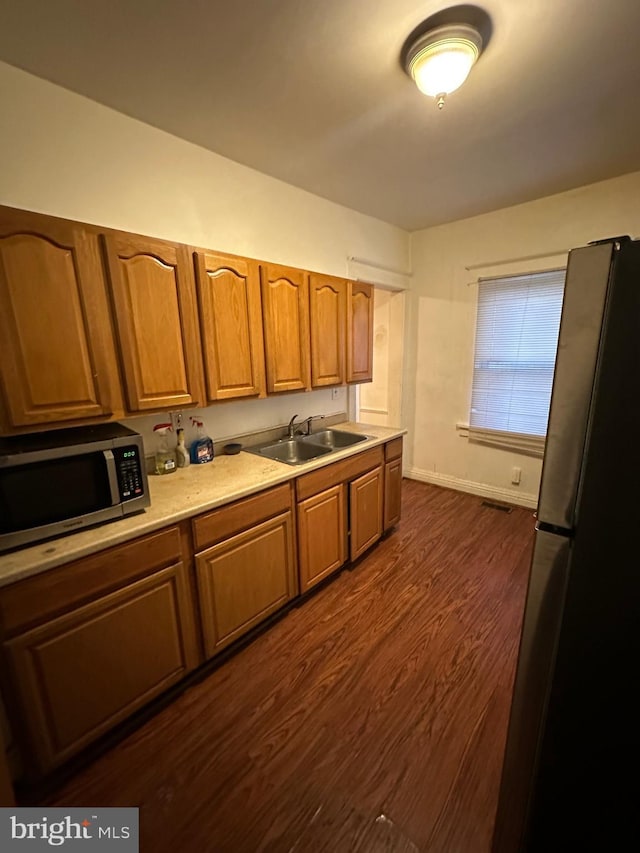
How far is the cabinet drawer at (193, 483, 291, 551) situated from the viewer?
150 cm

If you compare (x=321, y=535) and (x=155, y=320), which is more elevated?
(x=155, y=320)

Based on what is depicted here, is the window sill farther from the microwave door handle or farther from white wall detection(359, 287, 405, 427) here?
the microwave door handle

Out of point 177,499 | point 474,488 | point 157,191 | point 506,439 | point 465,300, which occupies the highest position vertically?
point 157,191

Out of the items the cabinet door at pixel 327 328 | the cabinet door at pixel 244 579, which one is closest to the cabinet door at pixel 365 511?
the cabinet door at pixel 244 579

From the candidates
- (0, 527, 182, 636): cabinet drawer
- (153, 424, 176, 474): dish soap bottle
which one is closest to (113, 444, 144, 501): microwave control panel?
(0, 527, 182, 636): cabinet drawer

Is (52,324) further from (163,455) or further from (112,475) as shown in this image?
(163,455)

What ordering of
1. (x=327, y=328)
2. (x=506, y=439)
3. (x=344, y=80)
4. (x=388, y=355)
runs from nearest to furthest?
(x=344, y=80), (x=327, y=328), (x=506, y=439), (x=388, y=355)

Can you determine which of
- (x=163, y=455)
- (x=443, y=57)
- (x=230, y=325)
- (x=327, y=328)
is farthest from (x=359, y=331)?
(x=163, y=455)

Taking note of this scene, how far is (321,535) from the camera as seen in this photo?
2.11 metres

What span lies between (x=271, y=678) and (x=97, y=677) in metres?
0.75

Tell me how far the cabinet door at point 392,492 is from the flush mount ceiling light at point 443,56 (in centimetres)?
206

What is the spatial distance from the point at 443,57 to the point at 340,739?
2.71 metres

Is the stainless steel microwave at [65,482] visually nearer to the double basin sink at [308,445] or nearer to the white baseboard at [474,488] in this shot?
the double basin sink at [308,445]

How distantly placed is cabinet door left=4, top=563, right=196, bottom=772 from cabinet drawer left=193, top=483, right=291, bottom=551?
0.51 ft
